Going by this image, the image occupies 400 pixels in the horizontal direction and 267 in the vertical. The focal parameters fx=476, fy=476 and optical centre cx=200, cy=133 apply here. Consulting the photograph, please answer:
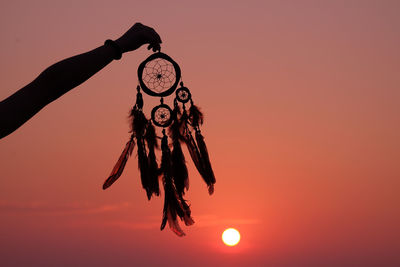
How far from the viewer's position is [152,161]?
564 cm

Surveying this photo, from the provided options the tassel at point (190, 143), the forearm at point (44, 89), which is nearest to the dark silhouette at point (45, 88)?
the forearm at point (44, 89)

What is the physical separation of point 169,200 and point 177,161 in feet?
1.67

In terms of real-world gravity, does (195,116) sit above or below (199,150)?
above

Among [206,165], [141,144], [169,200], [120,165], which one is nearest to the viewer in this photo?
[120,165]

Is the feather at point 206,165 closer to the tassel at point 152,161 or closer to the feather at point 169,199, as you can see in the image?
the feather at point 169,199

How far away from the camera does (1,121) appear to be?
5.20 ft

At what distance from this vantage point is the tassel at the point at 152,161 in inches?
218

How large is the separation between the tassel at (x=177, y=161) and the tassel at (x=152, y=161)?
23cm

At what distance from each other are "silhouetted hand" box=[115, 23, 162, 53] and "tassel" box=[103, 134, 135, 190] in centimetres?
243

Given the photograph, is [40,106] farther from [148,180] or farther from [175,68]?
[148,180]

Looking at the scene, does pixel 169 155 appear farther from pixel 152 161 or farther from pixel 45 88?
pixel 45 88

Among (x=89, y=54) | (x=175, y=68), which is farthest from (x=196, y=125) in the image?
(x=89, y=54)

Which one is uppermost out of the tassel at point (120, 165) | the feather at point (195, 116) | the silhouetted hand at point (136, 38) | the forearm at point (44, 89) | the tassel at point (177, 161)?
the feather at point (195, 116)

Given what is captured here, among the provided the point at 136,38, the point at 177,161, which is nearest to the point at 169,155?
the point at 177,161
